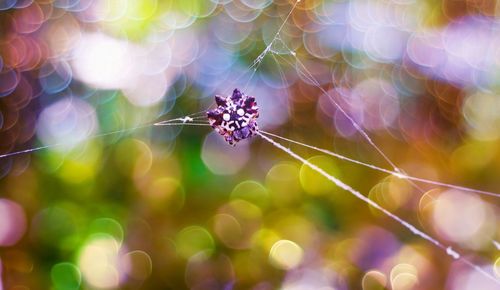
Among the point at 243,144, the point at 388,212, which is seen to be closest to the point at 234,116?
the point at 243,144

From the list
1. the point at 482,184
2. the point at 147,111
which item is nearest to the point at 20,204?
the point at 147,111

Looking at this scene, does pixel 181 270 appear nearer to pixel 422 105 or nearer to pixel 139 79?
pixel 139 79

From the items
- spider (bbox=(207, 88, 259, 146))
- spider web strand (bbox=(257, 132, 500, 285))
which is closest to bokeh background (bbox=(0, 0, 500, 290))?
spider web strand (bbox=(257, 132, 500, 285))

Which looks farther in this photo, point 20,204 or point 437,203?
point 437,203

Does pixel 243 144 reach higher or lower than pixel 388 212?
higher

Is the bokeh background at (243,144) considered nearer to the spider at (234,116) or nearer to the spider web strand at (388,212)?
the spider web strand at (388,212)

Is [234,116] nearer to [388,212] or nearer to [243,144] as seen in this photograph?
[243,144]

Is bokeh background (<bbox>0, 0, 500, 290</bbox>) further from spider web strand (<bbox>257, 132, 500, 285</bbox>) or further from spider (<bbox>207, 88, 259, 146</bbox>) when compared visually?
spider (<bbox>207, 88, 259, 146</bbox>)

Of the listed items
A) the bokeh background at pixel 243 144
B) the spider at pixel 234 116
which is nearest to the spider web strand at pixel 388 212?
the bokeh background at pixel 243 144
